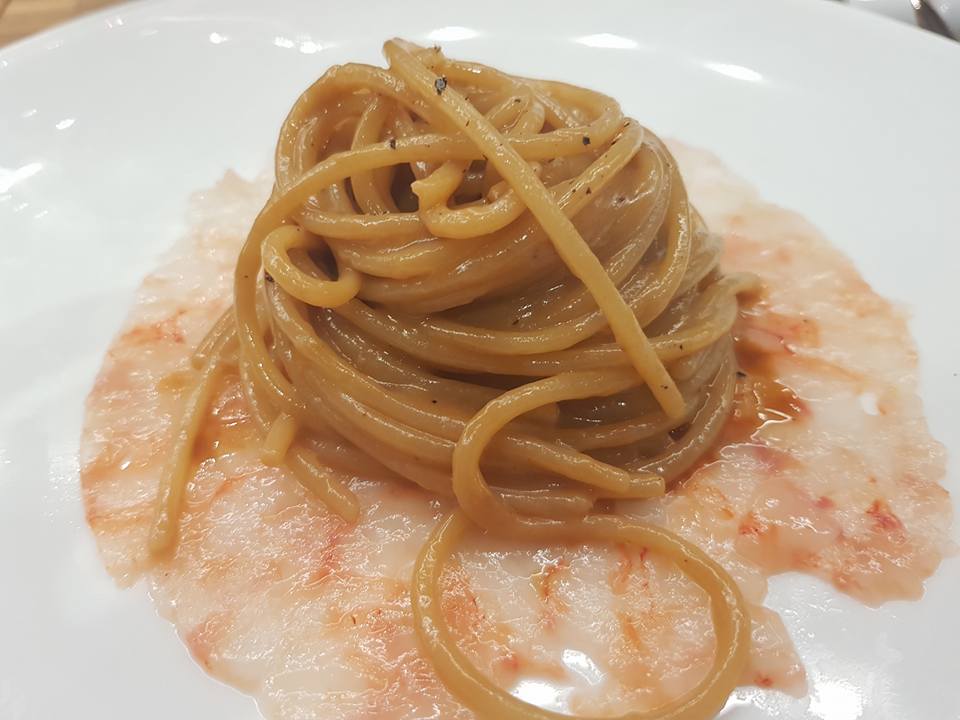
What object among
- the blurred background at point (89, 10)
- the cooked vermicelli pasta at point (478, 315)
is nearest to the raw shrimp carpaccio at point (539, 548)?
the cooked vermicelli pasta at point (478, 315)

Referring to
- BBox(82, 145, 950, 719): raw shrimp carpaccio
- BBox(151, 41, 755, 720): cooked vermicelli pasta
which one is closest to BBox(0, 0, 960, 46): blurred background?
BBox(82, 145, 950, 719): raw shrimp carpaccio

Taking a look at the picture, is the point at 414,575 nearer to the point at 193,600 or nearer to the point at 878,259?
the point at 193,600

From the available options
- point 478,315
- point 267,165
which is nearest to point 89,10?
point 267,165

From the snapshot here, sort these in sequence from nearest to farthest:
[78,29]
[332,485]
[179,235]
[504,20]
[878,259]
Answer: [332,485], [878,259], [179,235], [78,29], [504,20]

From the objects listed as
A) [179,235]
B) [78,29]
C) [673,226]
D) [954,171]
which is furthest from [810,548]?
[78,29]

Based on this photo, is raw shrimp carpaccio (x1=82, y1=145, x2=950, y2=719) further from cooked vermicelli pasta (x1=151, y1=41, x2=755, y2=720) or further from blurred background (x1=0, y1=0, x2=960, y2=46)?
blurred background (x1=0, y1=0, x2=960, y2=46)
